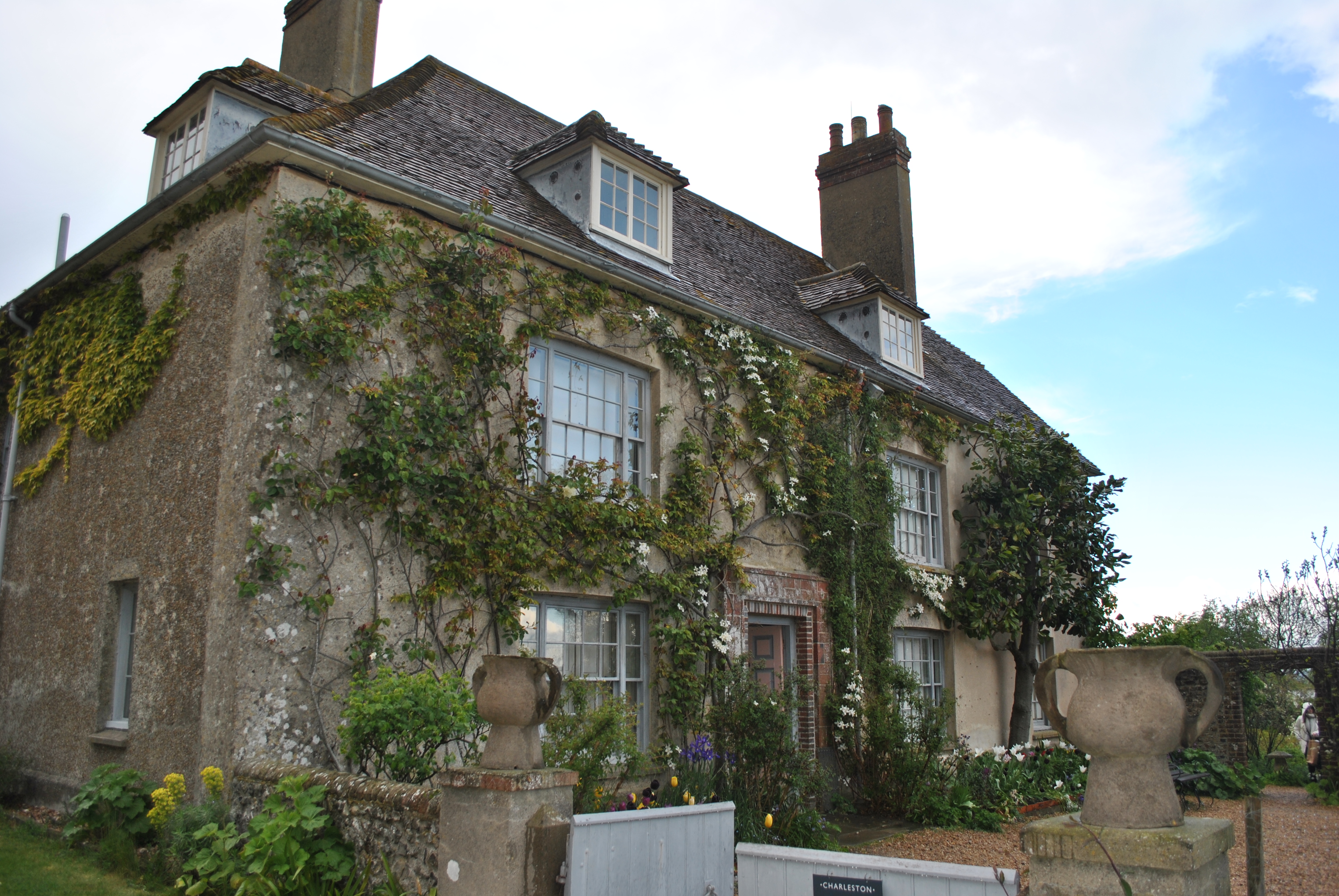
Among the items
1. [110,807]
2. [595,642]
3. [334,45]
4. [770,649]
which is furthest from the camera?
[770,649]

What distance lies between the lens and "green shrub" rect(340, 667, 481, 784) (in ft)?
20.4

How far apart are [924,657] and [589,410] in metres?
7.08

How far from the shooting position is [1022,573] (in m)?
13.8

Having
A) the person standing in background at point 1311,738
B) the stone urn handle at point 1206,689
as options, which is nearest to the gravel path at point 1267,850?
the person standing in background at point 1311,738

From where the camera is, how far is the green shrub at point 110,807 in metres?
6.84

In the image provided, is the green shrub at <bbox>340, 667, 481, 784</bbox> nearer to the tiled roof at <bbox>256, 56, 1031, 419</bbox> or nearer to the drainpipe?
the tiled roof at <bbox>256, 56, 1031, 419</bbox>

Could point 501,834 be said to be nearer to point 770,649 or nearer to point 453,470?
point 453,470

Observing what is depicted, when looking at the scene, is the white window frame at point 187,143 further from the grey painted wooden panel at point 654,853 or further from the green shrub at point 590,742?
the grey painted wooden panel at point 654,853

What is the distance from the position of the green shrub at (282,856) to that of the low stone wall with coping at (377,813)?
0.09 m

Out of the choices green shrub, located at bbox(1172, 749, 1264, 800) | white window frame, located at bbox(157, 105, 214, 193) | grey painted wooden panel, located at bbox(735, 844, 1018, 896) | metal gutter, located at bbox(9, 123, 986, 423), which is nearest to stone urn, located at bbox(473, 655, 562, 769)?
grey painted wooden panel, located at bbox(735, 844, 1018, 896)

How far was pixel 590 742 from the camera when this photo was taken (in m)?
7.05

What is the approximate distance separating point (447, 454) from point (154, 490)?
8.50ft

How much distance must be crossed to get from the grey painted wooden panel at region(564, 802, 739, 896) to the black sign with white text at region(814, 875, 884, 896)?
0.99m

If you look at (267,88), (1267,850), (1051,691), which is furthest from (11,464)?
(1267,850)
